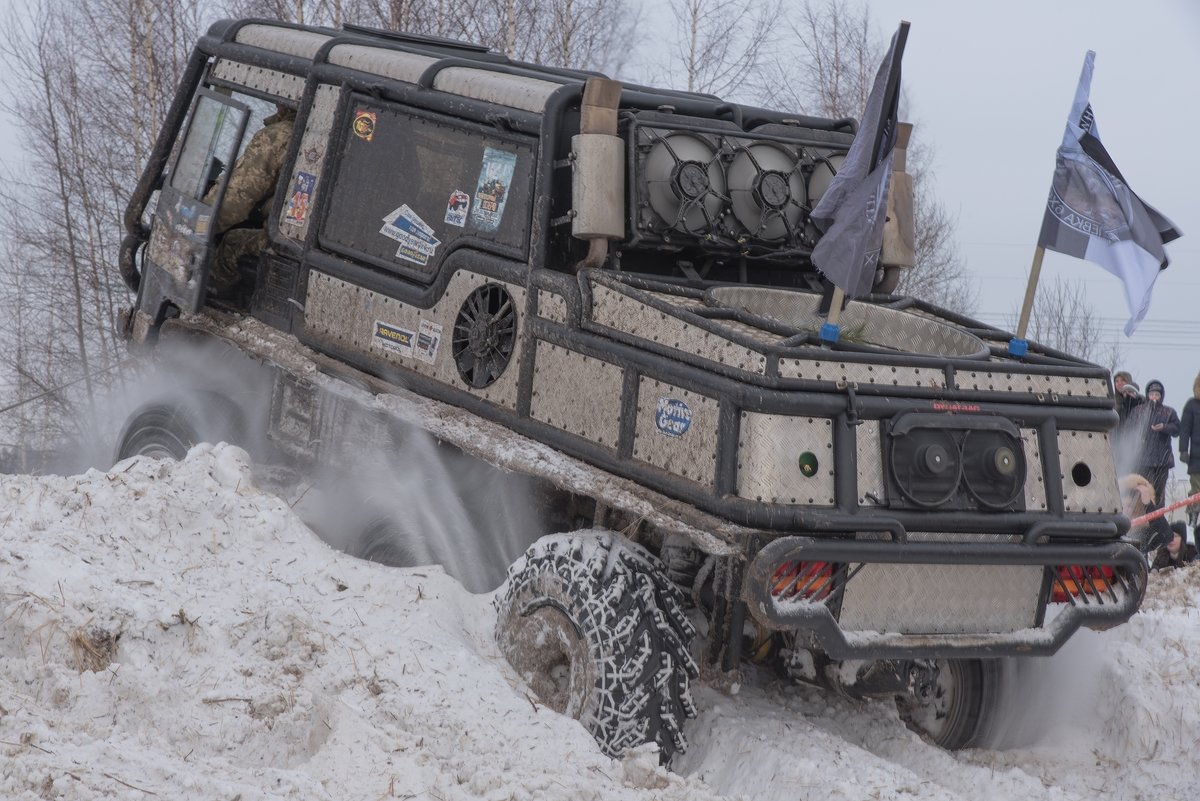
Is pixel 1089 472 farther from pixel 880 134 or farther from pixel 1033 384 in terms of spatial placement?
pixel 880 134

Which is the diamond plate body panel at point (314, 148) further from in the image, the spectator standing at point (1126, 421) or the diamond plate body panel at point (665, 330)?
the spectator standing at point (1126, 421)

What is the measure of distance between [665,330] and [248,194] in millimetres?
3243

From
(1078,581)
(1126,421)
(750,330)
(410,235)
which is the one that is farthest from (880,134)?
(1126,421)

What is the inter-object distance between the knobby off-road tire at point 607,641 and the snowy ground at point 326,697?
151 millimetres

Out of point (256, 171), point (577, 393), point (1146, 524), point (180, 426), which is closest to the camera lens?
point (577, 393)

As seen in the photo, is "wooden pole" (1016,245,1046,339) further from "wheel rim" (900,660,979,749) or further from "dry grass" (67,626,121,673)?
"dry grass" (67,626,121,673)

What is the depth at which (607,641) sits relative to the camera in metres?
5.00

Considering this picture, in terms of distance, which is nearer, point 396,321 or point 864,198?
point 864,198

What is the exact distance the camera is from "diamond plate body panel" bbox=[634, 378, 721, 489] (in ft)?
15.9

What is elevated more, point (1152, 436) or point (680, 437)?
point (680, 437)

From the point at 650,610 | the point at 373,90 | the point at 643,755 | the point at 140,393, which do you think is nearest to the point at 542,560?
the point at 650,610

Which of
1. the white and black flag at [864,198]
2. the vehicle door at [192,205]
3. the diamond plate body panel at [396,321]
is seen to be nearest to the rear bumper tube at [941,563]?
the white and black flag at [864,198]

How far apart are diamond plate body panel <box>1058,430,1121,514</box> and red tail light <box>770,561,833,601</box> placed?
1053 mm

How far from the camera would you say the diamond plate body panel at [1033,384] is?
16.8 feet
